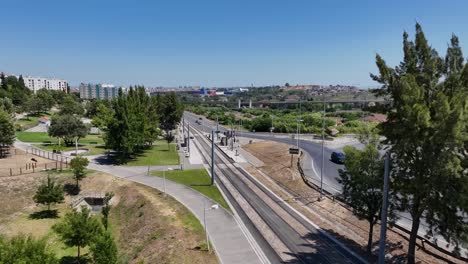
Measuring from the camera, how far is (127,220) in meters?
36.2

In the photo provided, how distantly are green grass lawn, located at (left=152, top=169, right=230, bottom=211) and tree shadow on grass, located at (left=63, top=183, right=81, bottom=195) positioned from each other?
1074cm

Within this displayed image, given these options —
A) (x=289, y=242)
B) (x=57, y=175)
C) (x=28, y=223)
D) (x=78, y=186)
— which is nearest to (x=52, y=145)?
(x=57, y=175)

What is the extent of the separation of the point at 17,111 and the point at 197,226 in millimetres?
107134

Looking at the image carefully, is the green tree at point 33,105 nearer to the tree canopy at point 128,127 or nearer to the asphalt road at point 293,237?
the tree canopy at point 128,127

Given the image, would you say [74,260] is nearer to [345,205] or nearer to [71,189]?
[71,189]

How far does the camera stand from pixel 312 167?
50.2m

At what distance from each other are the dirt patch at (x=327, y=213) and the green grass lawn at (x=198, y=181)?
286 inches

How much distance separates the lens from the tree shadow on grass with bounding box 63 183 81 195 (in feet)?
145

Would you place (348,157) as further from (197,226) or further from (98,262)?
(98,262)

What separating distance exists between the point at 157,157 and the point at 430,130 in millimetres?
50975

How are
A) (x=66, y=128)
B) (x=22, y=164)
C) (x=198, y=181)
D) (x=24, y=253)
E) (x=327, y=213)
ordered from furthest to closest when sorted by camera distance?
(x=66, y=128), (x=22, y=164), (x=198, y=181), (x=327, y=213), (x=24, y=253)

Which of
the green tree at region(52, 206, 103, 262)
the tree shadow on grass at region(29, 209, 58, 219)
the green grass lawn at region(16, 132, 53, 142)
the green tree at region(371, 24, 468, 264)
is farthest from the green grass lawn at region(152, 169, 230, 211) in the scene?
the green grass lawn at region(16, 132, 53, 142)

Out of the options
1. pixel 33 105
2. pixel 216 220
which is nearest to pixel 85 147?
A: pixel 216 220

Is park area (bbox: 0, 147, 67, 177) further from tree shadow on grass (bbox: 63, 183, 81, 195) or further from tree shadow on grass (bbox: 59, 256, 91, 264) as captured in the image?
tree shadow on grass (bbox: 59, 256, 91, 264)
